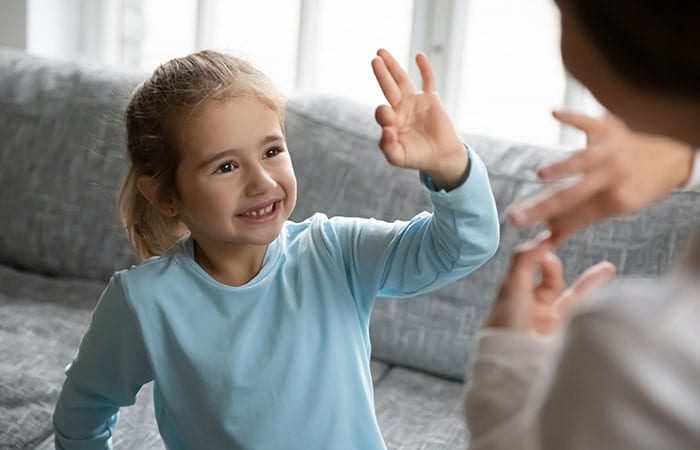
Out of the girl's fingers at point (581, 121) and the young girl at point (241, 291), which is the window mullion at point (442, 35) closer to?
the young girl at point (241, 291)

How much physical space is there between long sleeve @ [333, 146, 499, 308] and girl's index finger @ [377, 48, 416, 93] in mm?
109

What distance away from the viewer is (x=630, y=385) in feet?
1.94

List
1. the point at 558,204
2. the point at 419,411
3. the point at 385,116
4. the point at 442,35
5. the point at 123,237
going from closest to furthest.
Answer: the point at 558,204 → the point at 385,116 → the point at 419,411 → the point at 123,237 → the point at 442,35

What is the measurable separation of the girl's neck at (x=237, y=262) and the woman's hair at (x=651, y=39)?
3.06 ft

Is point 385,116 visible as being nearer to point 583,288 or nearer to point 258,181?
point 258,181

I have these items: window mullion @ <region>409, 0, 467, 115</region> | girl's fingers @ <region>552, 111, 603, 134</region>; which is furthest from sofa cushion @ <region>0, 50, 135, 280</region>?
girl's fingers @ <region>552, 111, 603, 134</region>

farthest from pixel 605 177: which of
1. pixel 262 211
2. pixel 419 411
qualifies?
pixel 419 411

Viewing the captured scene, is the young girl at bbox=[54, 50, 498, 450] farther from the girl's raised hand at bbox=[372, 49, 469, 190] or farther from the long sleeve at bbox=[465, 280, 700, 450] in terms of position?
the long sleeve at bbox=[465, 280, 700, 450]

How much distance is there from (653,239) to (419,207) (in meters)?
0.48

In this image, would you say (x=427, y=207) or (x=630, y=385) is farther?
(x=427, y=207)

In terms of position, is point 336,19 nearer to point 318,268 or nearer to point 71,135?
point 71,135

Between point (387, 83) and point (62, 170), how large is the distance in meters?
1.56

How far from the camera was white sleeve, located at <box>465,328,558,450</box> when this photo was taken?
760 millimetres

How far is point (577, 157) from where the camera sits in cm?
98
